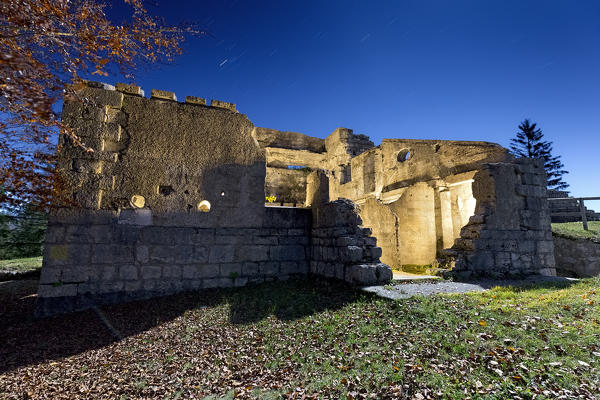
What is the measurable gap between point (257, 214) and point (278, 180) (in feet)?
33.7

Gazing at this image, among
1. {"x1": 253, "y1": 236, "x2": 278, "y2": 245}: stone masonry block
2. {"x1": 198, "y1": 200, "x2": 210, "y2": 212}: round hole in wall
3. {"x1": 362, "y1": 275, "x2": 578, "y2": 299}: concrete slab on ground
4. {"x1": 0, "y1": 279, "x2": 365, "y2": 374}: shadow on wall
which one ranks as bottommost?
{"x1": 0, "y1": 279, "x2": 365, "y2": 374}: shadow on wall

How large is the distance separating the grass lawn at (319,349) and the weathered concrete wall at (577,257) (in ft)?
29.1

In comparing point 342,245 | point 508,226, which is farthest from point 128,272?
point 508,226

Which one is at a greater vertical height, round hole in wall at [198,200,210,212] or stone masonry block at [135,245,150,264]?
round hole in wall at [198,200,210,212]

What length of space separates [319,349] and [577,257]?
14195 millimetres

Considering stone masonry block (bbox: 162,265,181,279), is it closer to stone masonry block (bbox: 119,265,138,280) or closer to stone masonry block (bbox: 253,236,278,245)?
stone masonry block (bbox: 119,265,138,280)

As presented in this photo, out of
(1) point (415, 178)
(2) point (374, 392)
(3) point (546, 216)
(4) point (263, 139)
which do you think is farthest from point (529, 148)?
(2) point (374, 392)

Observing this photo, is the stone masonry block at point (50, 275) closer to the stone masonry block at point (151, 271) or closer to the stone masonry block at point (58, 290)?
the stone masonry block at point (58, 290)

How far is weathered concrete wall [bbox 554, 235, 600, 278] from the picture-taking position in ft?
38.9

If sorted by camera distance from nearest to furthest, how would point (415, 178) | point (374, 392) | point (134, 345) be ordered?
point (374, 392) < point (134, 345) < point (415, 178)

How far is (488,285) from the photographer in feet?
23.3

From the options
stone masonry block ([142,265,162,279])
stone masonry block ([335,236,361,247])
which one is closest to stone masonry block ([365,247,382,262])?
stone masonry block ([335,236,361,247])

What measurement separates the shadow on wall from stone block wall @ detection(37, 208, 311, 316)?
0.31m

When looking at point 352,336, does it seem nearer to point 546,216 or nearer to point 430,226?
point 546,216
